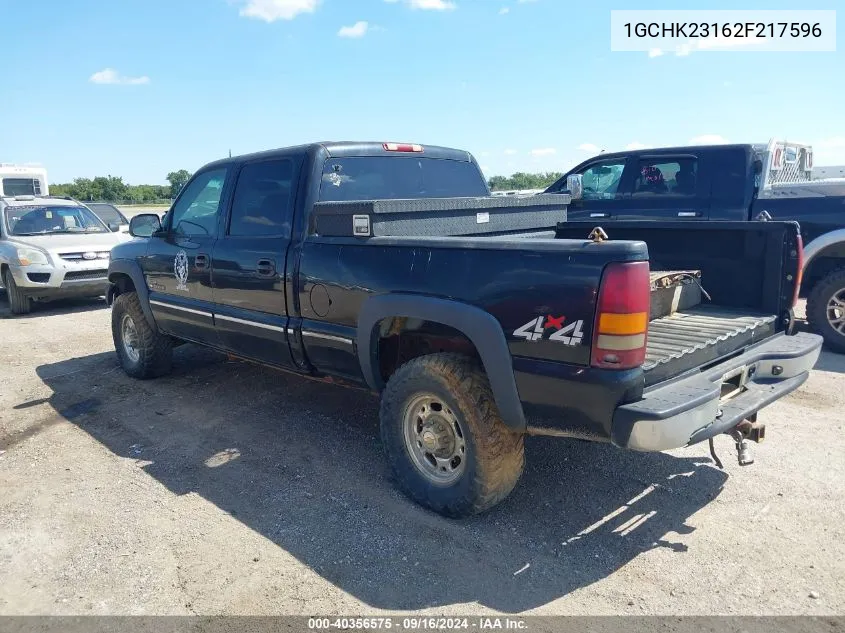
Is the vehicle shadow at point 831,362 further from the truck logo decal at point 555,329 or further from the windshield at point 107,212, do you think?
the windshield at point 107,212

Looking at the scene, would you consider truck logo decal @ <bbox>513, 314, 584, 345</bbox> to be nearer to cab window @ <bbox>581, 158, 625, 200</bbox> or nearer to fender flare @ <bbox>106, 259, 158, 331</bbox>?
fender flare @ <bbox>106, 259, 158, 331</bbox>

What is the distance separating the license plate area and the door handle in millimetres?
2741

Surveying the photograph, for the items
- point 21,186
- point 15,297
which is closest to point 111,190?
point 21,186

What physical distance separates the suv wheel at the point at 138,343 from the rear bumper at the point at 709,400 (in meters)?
4.57

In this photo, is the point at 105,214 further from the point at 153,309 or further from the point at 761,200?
the point at 761,200

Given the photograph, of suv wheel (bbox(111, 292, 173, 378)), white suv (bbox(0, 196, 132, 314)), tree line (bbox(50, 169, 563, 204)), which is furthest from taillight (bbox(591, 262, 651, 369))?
tree line (bbox(50, 169, 563, 204))

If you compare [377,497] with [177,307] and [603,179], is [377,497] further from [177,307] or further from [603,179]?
[603,179]

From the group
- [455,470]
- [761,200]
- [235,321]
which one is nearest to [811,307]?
[761,200]

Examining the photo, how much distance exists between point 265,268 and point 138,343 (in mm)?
2405

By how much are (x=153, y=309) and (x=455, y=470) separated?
11.7 ft

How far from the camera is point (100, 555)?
321 cm

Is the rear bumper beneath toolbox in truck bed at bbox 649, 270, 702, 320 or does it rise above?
beneath

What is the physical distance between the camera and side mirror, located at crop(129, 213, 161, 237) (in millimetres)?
5602

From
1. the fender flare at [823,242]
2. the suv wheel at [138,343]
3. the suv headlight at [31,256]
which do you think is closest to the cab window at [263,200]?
the suv wheel at [138,343]
